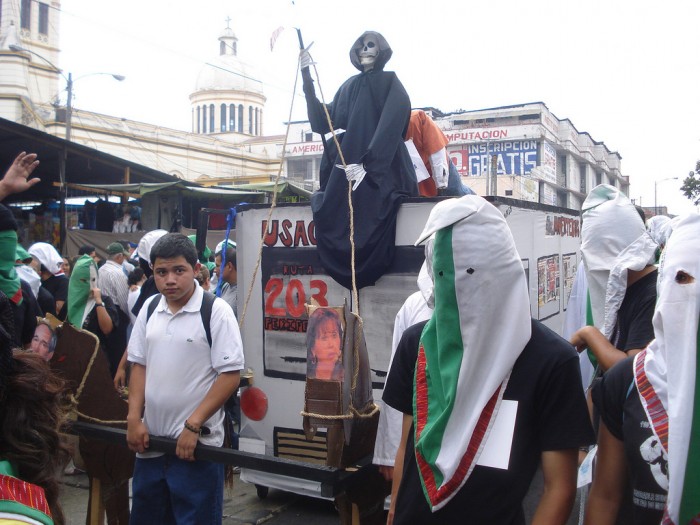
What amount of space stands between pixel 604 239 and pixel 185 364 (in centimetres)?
224

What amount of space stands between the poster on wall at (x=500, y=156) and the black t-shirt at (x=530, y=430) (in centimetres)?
6159

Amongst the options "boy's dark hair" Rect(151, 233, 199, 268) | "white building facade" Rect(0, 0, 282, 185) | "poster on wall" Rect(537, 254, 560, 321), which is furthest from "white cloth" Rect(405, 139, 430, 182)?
"white building facade" Rect(0, 0, 282, 185)

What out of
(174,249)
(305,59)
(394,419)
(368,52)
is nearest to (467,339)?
(394,419)

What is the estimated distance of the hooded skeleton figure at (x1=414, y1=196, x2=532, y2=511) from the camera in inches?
77.9

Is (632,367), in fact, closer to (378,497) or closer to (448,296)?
(448,296)

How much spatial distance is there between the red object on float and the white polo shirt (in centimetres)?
118

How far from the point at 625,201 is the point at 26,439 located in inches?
123

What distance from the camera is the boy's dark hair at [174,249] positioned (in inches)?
137

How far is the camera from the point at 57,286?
276 inches

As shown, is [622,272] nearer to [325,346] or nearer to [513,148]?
[325,346]

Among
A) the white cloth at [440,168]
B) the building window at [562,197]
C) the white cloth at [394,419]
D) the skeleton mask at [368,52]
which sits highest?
the building window at [562,197]

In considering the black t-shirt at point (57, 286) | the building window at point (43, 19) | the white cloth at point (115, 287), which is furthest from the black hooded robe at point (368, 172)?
the building window at point (43, 19)

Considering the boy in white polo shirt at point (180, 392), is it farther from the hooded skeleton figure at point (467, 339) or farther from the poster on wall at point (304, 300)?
the hooded skeleton figure at point (467, 339)

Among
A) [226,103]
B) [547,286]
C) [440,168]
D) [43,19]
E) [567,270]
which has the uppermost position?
[43,19]
